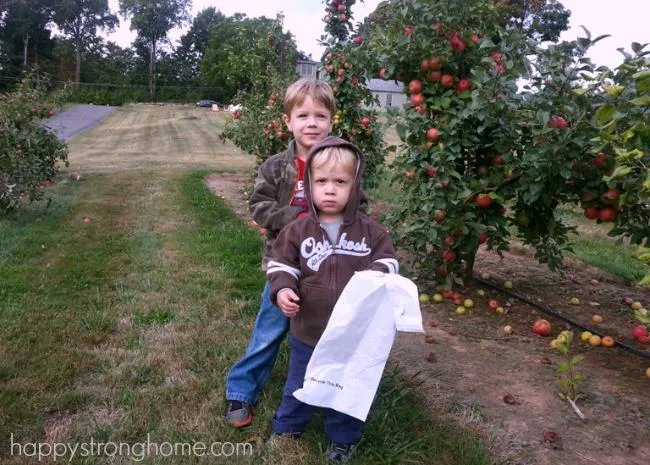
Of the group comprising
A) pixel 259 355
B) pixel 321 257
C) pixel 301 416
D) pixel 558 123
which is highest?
pixel 558 123

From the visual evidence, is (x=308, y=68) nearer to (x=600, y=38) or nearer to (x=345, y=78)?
(x=345, y=78)

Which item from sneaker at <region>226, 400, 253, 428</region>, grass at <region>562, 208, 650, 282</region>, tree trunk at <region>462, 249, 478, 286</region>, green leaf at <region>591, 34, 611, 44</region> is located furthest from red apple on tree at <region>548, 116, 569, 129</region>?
sneaker at <region>226, 400, 253, 428</region>

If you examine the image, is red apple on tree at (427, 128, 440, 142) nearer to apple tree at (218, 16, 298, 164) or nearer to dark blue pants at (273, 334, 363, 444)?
dark blue pants at (273, 334, 363, 444)

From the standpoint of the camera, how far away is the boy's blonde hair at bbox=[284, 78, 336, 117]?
2.36 meters

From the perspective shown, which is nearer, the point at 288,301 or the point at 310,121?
the point at 288,301

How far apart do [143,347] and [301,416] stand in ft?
4.14

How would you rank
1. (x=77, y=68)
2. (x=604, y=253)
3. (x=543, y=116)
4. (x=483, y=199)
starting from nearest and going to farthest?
(x=543, y=116) < (x=483, y=199) < (x=604, y=253) < (x=77, y=68)

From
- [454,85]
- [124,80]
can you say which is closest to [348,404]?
[454,85]

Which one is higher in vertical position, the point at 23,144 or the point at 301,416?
the point at 23,144

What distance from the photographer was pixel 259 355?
258 cm

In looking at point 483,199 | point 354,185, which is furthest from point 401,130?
point 354,185

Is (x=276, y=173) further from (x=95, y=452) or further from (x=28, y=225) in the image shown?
(x=28, y=225)
